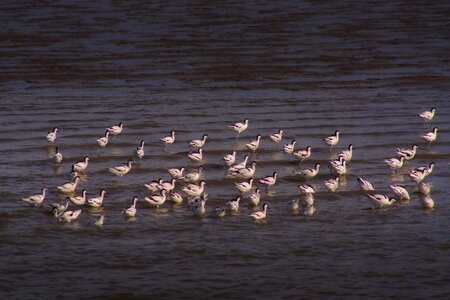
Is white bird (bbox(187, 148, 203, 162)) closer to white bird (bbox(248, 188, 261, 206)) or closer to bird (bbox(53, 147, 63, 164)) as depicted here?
bird (bbox(53, 147, 63, 164))

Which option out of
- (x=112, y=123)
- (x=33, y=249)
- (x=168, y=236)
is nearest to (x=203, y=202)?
(x=168, y=236)

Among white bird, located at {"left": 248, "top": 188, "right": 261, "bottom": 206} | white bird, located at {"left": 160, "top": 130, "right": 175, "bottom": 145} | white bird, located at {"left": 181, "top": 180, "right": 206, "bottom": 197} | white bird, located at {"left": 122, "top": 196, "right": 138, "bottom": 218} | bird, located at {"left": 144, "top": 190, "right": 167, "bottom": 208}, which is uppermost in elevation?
white bird, located at {"left": 160, "top": 130, "right": 175, "bottom": 145}

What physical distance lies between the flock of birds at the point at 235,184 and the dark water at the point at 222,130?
24 centimetres

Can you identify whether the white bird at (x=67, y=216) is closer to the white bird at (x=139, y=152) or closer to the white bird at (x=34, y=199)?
the white bird at (x=34, y=199)

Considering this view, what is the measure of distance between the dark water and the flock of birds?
24cm

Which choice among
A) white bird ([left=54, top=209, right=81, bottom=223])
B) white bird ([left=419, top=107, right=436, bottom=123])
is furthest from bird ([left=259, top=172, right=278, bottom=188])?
white bird ([left=419, top=107, right=436, bottom=123])

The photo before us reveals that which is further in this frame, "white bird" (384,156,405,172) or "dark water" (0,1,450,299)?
"white bird" (384,156,405,172)

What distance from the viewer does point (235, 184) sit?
22.1 metres

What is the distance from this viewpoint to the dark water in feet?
55.5

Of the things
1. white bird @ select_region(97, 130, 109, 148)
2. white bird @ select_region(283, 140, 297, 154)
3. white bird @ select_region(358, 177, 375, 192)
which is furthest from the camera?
white bird @ select_region(97, 130, 109, 148)

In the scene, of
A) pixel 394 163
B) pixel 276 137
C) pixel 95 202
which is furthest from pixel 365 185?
pixel 95 202

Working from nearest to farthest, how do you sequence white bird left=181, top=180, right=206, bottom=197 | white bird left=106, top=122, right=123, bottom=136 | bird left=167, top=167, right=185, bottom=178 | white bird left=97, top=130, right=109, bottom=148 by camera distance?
white bird left=181, top=180, right=206, bottom=197
bird left=167, top=167, right=185, bottom=178
white bird left=97, top=130, right=109, bottom=148
white bird left=106, top=122, right=123, bottom=136

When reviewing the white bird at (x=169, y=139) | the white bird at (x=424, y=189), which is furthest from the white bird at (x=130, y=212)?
the white bird at (x=424, y=189)

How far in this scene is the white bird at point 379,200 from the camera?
813 inches
